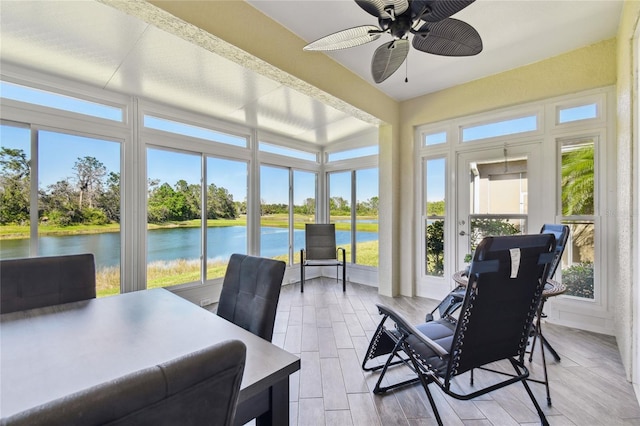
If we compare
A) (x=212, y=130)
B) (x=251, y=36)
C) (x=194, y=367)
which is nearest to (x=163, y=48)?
(x=251, y=36)

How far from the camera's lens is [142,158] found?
10.5 feet

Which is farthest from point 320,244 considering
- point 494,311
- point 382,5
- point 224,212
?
point 382,5

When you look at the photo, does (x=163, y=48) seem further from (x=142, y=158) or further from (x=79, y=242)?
(x=79, y=242)

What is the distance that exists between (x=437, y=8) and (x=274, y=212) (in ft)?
12.2

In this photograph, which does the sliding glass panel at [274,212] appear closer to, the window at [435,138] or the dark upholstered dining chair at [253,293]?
the window at [435,138]

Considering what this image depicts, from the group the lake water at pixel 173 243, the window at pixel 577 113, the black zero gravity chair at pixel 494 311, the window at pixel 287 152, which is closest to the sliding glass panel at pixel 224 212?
the lake water at pixel 173 243

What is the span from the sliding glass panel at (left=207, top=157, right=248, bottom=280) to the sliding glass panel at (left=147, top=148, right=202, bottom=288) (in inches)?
6.2

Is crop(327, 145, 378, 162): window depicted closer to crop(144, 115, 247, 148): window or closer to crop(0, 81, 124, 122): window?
crop(144, 115, 247, 148): window

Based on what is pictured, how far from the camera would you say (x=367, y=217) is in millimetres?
4883

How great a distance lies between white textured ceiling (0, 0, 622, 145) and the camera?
1973 millimetres

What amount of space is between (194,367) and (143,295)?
1.49m

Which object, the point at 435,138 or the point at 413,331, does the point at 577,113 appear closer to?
the point at 435,138

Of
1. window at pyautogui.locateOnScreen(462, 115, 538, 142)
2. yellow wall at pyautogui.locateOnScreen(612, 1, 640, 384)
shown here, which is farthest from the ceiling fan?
window at pyautogui.locateOnScreen(462, 115, 538, 142)

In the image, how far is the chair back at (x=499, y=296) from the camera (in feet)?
4.52
